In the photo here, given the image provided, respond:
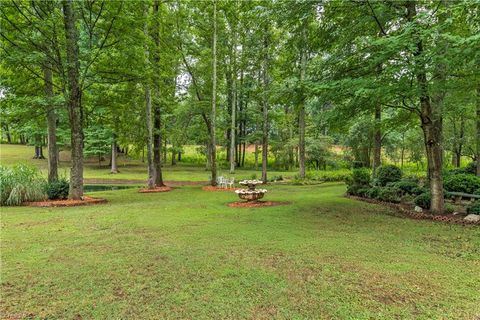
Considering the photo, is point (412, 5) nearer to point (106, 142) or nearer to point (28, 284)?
point (28, 284)

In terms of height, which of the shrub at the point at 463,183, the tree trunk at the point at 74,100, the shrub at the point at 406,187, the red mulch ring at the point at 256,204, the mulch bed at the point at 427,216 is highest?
the tree trunk at the point at 74,100

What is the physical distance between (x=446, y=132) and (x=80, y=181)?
2341 centimetres

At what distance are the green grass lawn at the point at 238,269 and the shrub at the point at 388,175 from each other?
5.24 metres

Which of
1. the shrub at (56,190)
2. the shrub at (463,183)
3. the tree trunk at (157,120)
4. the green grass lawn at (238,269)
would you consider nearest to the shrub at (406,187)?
the shrub at (463,183)

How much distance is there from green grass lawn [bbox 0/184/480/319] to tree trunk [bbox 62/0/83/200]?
10.9ft

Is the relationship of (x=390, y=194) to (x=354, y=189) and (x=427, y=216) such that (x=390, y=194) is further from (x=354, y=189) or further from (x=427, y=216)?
(x=427, y=216)

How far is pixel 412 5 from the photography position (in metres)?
7.84

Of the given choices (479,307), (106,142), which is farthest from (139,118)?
(479,307)

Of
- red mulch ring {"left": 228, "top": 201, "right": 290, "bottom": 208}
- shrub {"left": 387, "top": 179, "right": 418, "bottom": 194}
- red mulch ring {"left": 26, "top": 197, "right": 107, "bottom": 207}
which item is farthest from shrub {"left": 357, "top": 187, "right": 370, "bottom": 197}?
red mulch ring {"left": 26, "top": 197, "right": 107, "bottom": 207}

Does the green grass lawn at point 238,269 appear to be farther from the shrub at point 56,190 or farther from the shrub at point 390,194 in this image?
the shrub at point 56,190

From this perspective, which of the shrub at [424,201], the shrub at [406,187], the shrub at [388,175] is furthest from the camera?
the shrub at [388,175]

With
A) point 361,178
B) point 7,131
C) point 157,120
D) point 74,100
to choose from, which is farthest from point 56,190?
point 7,131

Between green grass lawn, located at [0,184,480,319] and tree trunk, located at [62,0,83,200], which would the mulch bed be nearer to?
green grass lawn, located at [0,184,480,319]

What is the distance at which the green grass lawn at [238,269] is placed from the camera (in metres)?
3.13
